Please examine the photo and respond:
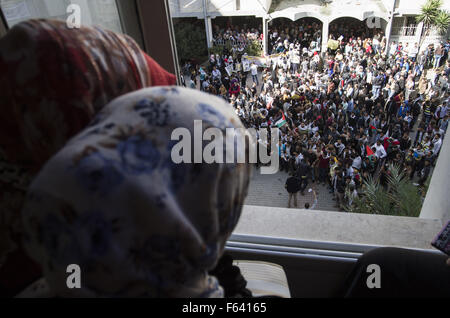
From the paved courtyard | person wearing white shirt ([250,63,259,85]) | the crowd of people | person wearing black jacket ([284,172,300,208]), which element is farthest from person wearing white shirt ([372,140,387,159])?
person wearing white shirt ([250,63,259,85])

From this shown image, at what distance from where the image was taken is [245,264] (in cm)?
65

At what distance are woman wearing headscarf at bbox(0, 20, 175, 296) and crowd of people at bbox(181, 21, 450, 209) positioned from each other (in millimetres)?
2349

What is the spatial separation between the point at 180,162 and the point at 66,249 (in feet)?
0.39

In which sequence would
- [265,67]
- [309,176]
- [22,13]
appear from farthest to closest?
[265,67] → [309,176] → [22,13]

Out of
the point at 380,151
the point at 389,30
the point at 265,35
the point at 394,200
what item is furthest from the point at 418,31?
the point at 394,200

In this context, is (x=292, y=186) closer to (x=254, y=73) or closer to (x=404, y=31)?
(x=254, y=73)

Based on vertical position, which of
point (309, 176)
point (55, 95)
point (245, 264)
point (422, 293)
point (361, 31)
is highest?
point (55, 95)

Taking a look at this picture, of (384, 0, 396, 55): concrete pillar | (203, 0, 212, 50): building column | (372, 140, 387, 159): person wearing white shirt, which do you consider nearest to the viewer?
(372, 140, 387, 159): person wearing white shirt

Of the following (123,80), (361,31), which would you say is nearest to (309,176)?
(123,80)

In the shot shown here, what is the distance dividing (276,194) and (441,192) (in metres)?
2.42

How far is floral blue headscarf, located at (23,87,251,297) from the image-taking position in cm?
26

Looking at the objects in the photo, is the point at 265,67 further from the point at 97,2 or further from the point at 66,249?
the point at 66,249
